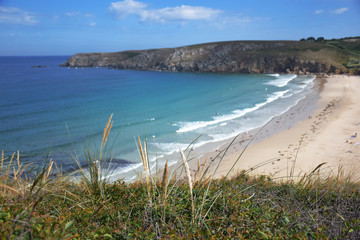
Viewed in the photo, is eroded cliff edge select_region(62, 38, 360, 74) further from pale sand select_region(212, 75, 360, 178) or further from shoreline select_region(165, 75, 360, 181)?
pale sand select_region(212, 75, 360, 178)

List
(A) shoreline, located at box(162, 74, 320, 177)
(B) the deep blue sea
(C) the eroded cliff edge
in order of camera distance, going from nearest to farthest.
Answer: (A) shoreline, located at box(162, 74, 320, 177)
(B) the deep blue sea
(C) the eroded cliff edge

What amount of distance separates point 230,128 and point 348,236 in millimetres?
15579

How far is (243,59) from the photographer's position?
61.7 metres

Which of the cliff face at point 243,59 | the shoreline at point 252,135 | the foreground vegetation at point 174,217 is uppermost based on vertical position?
the cliff face at point 243,59

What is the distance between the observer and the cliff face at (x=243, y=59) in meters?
53.4

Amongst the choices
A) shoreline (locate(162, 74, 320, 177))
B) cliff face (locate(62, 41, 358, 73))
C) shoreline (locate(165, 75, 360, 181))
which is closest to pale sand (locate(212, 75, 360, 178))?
shoreline (locate(165, 75, 360, 181))

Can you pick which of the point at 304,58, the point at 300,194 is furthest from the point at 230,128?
the point at 304,58

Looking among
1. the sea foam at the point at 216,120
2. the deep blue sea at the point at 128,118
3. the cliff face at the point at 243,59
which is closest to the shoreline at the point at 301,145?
the deep blue sea at the point at 128,118

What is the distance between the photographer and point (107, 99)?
29031 mm

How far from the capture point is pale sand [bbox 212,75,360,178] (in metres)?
10.8

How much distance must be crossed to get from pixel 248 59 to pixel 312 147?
51801 millimetres

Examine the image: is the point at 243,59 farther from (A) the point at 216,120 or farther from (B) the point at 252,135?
(B) the point at 252,135

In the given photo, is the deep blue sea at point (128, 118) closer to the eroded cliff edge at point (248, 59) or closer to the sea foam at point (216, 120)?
the sea foam at point (216, 120)

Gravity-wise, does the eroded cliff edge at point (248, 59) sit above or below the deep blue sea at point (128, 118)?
above
